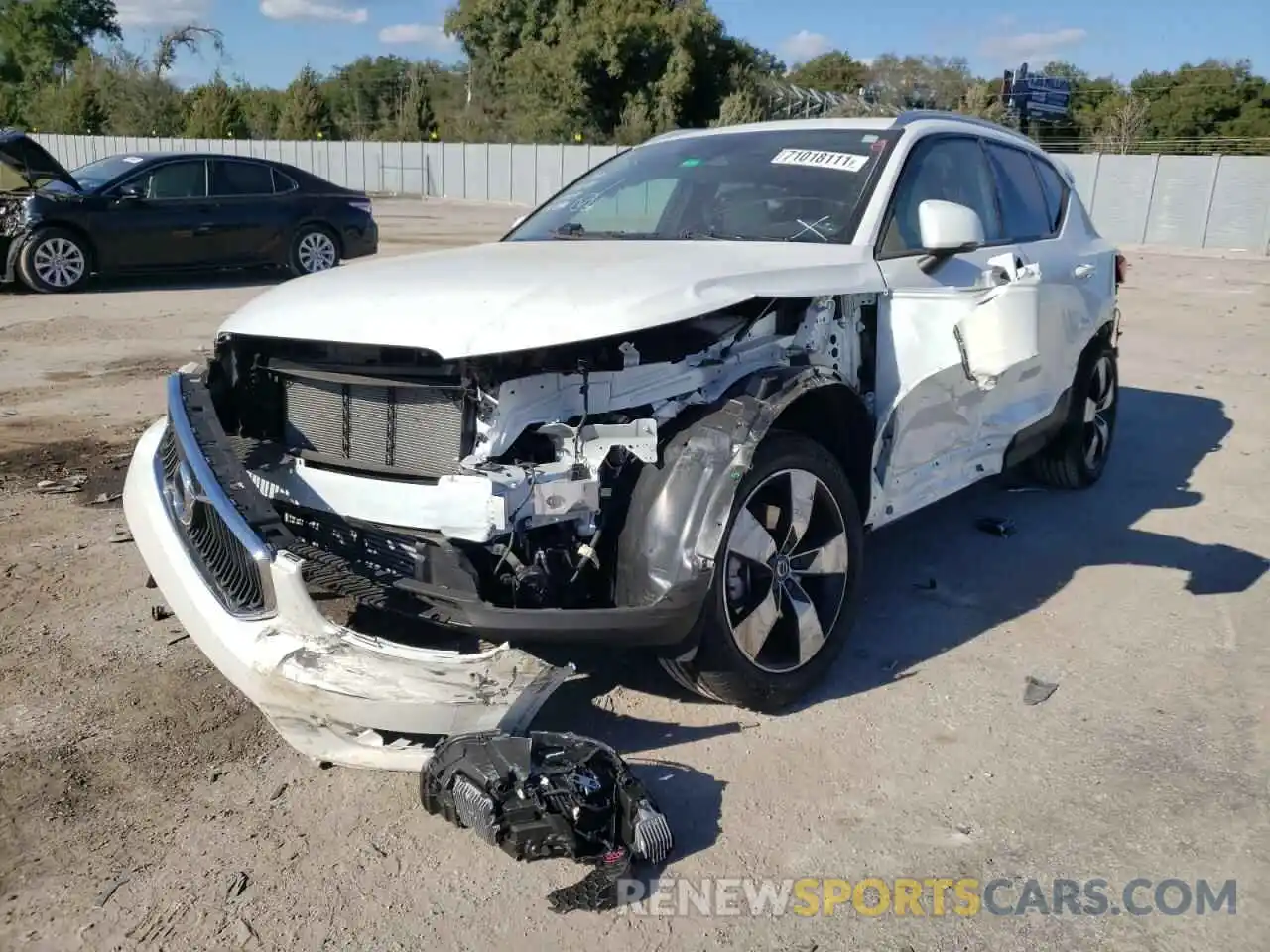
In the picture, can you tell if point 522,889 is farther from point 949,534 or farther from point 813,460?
point 949,534

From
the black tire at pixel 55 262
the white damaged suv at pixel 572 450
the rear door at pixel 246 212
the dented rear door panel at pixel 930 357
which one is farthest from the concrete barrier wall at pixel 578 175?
the white damaged suv at pixel 572 450

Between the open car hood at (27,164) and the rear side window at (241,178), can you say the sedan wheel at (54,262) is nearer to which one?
the open car hood at (27,164)

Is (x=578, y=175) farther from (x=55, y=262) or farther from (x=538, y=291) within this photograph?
(x=538, y=291)

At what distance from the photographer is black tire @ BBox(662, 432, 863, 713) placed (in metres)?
3.20

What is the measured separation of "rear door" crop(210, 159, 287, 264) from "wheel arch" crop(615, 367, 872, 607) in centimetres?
1113

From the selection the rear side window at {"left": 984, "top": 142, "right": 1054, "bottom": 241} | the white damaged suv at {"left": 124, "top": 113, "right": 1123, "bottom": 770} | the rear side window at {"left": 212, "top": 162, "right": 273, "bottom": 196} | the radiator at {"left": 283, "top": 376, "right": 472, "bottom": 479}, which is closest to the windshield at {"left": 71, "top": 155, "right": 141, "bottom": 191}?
the rear side window at {"left": 212, "top": 162, "right": 273, "bottom": 196}

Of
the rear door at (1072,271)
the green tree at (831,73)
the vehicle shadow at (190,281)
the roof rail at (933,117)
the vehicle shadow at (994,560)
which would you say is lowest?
the vehicle shadow at (994,560)

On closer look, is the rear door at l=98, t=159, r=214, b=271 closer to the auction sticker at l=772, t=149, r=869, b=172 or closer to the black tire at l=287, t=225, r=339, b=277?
the black tire at l=287, t=225, r=339, b=277

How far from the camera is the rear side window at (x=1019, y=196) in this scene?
16.7 feet

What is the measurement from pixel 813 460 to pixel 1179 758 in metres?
1.44

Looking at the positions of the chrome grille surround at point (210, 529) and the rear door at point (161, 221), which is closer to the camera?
the chrome grille surround at point (210, 529)

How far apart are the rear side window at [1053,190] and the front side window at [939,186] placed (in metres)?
0.75

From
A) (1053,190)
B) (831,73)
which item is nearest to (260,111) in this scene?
(831,73)

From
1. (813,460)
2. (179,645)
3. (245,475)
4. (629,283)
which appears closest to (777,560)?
(813,460)
